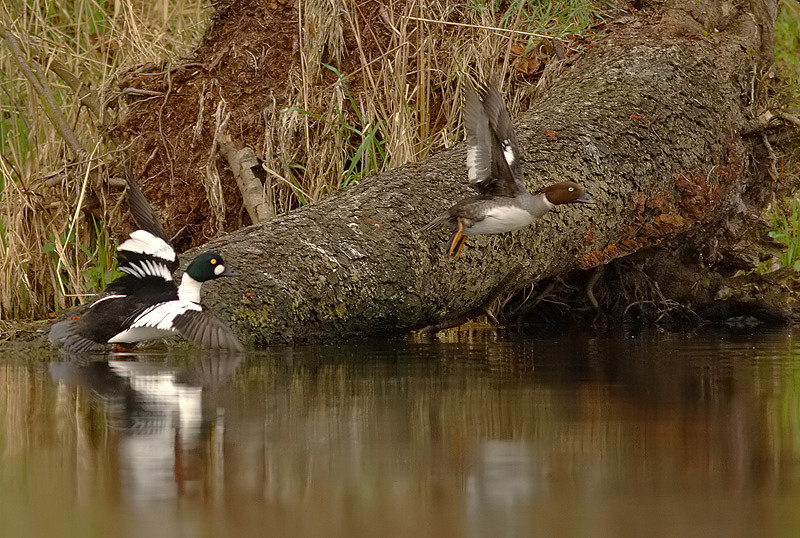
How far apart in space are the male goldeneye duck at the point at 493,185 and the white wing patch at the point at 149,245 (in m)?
1.38

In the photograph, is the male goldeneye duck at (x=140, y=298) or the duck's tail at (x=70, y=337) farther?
the duck's tail at (x=70, y=337)

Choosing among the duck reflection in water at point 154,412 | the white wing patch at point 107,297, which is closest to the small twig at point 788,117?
A: the duck reflection in water at point 154,412

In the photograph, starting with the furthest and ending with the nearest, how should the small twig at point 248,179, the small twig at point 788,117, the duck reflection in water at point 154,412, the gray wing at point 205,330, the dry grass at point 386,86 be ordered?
the dry grass at point 386,86, the small twig at point 248,179, the small twig at point 788,117, the gray wing at point 205,330, the duck reflection in water at point 154,412

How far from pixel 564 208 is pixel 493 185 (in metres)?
0.72

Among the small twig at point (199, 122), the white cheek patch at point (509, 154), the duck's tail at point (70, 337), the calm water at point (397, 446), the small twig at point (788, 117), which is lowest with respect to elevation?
the calm water at point (397, 446)

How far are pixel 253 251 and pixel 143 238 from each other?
608 millimetres

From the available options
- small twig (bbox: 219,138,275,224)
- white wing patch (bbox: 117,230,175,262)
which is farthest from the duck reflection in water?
small twig (bbox: 219,138,275,224)

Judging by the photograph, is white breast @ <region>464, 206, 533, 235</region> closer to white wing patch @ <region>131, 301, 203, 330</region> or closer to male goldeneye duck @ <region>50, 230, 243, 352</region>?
male goldeneye duck @ <region>50, 230, 243, 352</region>

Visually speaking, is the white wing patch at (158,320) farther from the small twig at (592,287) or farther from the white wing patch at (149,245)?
the small twig at (592,287)

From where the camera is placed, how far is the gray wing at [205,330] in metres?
4.79

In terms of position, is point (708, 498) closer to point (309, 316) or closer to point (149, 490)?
point (149, 490)

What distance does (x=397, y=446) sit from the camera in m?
3.22

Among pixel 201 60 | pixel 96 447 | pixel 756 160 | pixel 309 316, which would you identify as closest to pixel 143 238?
pixel 309 316

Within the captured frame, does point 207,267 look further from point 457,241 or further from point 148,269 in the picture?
point 457,241
